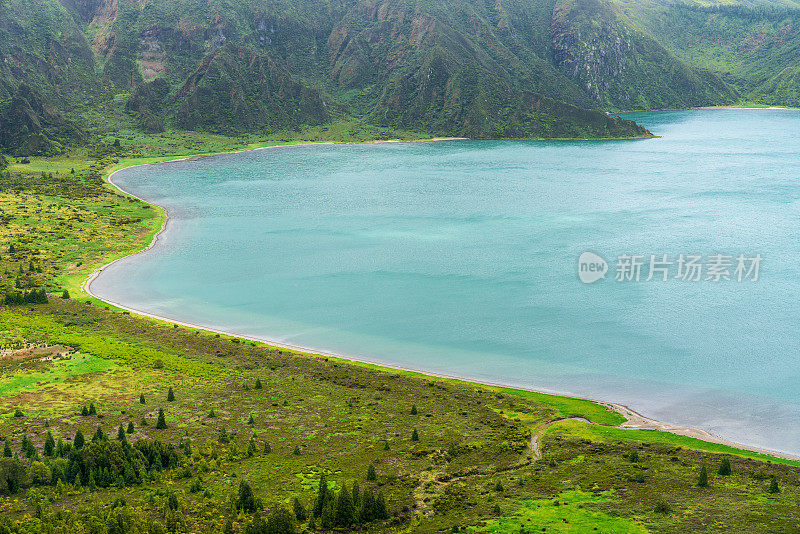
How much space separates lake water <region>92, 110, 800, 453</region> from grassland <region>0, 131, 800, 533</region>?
9.56m

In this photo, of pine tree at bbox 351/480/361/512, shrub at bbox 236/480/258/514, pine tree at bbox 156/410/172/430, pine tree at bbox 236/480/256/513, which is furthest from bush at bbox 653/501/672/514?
pine tree at bbox 156/410/172/430

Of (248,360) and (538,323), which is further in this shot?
(538,323)

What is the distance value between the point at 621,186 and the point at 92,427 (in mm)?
163432

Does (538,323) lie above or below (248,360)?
above

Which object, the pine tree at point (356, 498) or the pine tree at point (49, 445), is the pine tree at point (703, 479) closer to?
the pine tree at point (356, 498)

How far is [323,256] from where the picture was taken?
13225 cm

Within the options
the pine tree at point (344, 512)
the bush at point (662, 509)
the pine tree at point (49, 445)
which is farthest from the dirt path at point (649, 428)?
the pine tree at point (49, 445)

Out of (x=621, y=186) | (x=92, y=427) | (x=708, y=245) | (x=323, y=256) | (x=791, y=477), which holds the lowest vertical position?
(x=92, y=427)

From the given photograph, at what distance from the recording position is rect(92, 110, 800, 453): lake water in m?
82.1

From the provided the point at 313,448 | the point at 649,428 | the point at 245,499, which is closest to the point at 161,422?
the point at 313,448

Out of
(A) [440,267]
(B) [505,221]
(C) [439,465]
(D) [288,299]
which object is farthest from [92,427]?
→ (B) [505,221]

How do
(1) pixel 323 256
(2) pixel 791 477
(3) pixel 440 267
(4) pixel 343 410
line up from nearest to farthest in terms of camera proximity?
1. (2) pixel 791 477
2. (4) pixel 343 410
3. (3) pixel 440 267
4. (1) pixel 323 256

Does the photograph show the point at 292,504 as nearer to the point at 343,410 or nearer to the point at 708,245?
the point at 343,410

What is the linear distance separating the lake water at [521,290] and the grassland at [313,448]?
956cm
